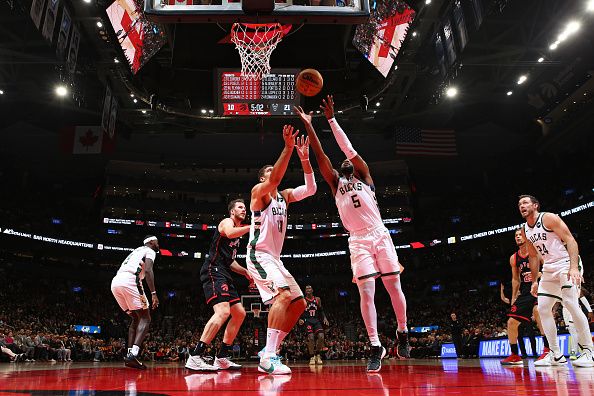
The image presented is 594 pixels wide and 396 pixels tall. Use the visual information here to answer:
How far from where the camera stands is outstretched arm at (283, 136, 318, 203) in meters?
5.11

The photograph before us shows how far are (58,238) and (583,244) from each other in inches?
1114

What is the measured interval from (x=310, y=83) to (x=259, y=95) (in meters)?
7.46

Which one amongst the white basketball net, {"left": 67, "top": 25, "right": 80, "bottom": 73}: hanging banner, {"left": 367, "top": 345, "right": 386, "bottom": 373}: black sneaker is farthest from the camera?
{"left": 67, "top": 25, "right": 80, "bottom": 73}: hanging banner

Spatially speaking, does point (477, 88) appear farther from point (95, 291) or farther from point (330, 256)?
point (95, 291)

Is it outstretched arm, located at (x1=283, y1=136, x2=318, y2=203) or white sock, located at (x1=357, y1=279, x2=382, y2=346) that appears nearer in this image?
white sock, located at (x1=357, y1=279, x2=382, y2=346)

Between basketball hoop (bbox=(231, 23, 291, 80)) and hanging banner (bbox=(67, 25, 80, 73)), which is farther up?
hanging banner (bbox=(67, 25, 80, 73))

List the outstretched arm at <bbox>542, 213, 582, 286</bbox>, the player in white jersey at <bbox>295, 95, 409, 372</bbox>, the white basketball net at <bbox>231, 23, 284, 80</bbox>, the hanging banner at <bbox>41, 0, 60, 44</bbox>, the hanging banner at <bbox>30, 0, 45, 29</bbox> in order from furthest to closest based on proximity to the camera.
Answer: the hanging banner at <bbox>41, 0, 60, 44</bbox>
the hanging banner at <bbox>30, 0, 45, 29</bbox>
the white basketball net at <bbox>231, 23, 284, 80</bbox>
the outstretched arm at <bbox>542, 213, 582, 286</bbox>
the player in white jersey at <bbox>295, 95, 409, 372</bbox>

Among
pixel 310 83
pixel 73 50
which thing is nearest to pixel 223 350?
pixel 310 83

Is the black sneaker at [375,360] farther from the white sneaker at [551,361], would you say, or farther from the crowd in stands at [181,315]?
the crowd in stands at [181,315]

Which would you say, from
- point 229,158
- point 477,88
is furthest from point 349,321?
point 477,88

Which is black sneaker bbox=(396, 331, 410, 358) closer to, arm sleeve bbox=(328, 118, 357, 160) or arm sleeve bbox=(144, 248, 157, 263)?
Answer: arm sleeve bbox=(328, 118, 357, 160)

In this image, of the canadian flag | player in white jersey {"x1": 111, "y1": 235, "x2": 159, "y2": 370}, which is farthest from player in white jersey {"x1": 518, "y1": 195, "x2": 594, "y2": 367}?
the canadian flag

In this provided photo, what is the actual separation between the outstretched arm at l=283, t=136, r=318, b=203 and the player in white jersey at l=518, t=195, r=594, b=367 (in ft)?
8.97

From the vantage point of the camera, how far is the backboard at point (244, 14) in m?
6.73
